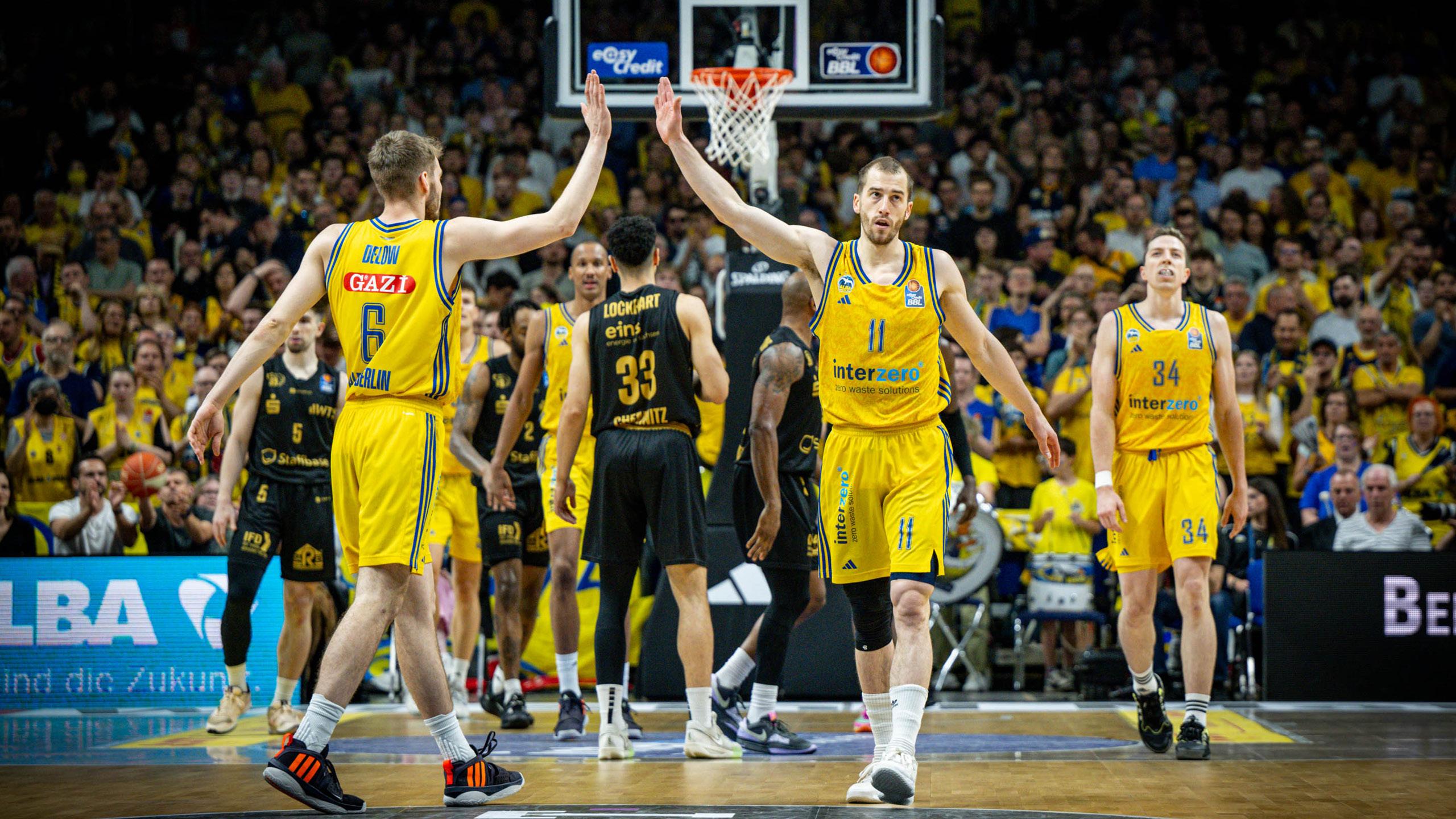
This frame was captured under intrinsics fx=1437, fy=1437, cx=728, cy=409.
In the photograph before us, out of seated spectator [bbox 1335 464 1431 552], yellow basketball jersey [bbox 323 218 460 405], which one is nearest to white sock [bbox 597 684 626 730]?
yellow basketball jersey [bbox 323 218 460 405]

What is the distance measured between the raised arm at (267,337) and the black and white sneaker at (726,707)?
10.7 feet

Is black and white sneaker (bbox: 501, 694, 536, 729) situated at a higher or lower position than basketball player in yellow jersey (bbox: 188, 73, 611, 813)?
lower

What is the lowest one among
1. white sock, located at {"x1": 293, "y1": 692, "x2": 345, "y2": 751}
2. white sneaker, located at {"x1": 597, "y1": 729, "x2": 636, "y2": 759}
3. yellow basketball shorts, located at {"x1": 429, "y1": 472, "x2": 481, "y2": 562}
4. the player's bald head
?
white sneaker, located at {"x1": 597, "y1": 729, "x2": 636, "y2": 759}

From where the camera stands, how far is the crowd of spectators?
1183 cm

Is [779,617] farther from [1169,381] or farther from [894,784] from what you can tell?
[1169,381]

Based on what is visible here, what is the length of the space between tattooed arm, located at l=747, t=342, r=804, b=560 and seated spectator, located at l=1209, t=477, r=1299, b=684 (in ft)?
14.2

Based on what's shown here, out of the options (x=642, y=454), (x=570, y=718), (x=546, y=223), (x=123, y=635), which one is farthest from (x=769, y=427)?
(x=123, y=635)

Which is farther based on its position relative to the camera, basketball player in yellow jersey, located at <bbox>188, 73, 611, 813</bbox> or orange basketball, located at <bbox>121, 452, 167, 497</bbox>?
orange basketball, located at <bbox>121, 452, 167, 497</bbox>

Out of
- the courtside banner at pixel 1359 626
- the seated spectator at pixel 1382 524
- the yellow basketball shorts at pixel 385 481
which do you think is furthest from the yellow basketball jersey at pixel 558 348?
the seated spectator at pixel 1382 524

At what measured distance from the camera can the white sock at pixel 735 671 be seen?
25.4 feet

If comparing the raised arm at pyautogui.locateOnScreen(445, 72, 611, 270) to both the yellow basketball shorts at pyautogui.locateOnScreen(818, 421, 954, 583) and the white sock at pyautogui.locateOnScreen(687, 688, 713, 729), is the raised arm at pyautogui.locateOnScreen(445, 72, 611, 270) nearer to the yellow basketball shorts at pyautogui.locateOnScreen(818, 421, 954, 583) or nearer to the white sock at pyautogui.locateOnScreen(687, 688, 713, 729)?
the yellow basketball shorts at pyautogui.locateOnScreen(818, 421, 954, 583)

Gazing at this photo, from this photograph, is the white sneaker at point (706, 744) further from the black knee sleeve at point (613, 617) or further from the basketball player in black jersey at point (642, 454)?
the black knee sleeve at point (613, 617)

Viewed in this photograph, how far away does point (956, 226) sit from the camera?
14.4m

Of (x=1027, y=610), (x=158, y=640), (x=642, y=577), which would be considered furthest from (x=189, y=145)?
(x=1027, y=610)
